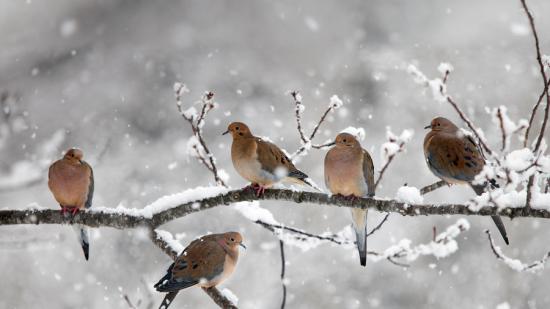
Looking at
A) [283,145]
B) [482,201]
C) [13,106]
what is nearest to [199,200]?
[13,106]

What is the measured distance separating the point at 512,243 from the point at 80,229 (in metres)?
9.41

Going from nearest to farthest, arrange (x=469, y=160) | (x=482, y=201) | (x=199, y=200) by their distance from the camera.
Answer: (x=482, y=201), (x=199, y=200), (x=469, y=160)

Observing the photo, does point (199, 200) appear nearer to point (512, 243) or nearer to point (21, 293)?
point (21, 293)

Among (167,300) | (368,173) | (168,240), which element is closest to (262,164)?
(368,173)

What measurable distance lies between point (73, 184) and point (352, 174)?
6.49ft

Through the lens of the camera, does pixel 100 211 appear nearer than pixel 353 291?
Yes

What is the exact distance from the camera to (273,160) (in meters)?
4.55

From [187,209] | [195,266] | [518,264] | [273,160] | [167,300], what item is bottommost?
[518,264]

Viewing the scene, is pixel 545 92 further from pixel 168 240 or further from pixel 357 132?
pixel 168 240

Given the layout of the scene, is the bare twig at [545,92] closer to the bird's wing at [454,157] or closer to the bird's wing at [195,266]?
the bird's wing at [454,157]

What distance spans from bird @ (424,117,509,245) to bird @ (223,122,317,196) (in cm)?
87

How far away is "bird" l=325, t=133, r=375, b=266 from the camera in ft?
14.3

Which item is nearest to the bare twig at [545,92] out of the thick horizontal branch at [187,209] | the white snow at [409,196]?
the white snow at [409,196]

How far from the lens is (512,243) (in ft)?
39.5
